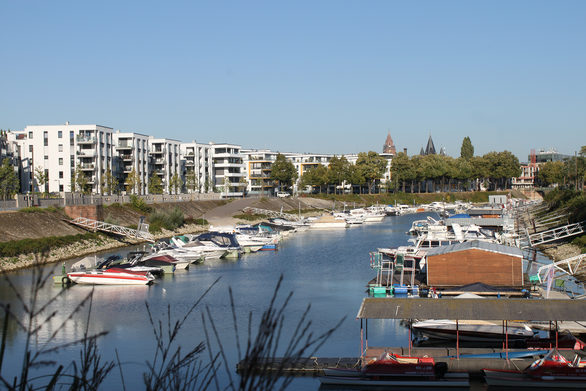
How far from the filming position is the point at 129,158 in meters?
97.6

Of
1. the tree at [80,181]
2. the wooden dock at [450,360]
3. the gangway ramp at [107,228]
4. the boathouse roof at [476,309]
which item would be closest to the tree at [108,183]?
the tree at [80,181]

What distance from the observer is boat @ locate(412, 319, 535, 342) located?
22797mm

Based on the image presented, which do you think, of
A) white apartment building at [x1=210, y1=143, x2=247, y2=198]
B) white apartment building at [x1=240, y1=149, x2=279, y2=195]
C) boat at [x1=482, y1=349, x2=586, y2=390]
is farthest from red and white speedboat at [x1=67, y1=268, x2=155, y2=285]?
white apartment building at [x1=240, y1=149, x2=279, y2=195]

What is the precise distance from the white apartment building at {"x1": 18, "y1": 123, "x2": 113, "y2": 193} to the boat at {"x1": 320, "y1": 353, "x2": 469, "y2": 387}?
73.5 m

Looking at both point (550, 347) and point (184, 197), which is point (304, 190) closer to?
point (184, 197)

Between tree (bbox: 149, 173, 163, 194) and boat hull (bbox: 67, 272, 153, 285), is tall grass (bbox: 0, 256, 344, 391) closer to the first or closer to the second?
boat hull (bbox: 67, 272, 153, 285)

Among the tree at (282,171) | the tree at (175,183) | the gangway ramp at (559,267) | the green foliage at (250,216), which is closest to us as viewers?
the gangway ramp at (559,267)

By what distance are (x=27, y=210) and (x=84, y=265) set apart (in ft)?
59.1

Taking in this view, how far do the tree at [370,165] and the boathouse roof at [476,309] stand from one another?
4551 inches

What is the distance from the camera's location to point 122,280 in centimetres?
3819

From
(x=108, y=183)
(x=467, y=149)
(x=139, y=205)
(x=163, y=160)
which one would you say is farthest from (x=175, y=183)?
(x=467, y=149)

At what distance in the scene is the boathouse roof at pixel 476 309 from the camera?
19484 mm

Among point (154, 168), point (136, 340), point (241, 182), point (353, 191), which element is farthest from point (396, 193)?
point (136, 340)

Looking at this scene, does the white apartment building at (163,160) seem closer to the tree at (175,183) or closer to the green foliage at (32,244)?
the tree at (175,183)
